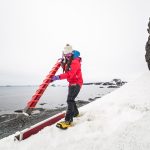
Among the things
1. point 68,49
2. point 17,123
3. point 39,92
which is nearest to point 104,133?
point 39,92

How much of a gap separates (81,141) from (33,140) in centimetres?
202

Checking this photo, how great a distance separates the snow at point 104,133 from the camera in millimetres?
5664

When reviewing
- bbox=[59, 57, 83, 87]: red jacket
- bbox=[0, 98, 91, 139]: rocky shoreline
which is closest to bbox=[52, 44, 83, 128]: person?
bbox=[59, 57, 83, 87]: red jacket

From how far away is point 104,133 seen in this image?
628cm

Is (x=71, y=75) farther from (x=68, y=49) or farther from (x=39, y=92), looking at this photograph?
(x=39, y=92)

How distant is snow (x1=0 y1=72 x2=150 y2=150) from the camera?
5.66 metres

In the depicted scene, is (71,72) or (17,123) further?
(17,123)

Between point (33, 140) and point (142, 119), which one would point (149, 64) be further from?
point (33, 140)

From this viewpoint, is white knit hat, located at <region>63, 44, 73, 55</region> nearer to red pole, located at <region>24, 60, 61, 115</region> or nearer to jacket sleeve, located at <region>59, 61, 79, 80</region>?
jacket sleeve, located at <region>59, 61, 79, 80</region>

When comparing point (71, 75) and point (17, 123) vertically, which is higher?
point (71, 75)

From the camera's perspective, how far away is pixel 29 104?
24.6ft

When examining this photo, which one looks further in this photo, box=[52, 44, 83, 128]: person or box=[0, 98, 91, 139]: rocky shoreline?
box=[0, 98, 91, 139]: rocky shoreline

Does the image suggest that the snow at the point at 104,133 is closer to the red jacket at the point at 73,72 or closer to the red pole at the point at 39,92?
the red pole at the point at 39,92

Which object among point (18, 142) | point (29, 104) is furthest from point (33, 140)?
point (29, 104)
